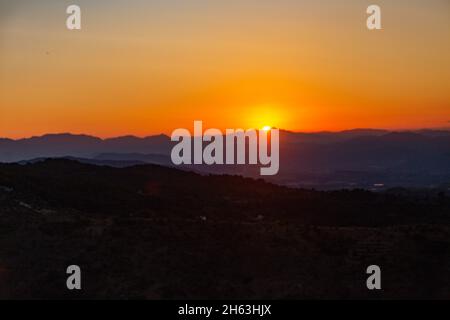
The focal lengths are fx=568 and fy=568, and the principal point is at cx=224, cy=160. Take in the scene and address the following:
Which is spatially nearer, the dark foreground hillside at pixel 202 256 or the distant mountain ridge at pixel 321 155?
the dark foreground hillside at pixel 202 256

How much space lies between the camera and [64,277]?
16.9m

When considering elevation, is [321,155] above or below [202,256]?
above

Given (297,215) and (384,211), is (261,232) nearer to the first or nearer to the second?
(297,215)

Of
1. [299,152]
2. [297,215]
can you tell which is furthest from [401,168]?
[297,215]

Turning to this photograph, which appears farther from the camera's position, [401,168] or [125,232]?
[401,168]

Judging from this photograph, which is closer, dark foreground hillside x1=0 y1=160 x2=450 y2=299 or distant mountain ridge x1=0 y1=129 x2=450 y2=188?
dark foreground hillside x1=0 y1=160 x2=450 y2=299

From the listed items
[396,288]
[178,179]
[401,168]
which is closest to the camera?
[396,288]

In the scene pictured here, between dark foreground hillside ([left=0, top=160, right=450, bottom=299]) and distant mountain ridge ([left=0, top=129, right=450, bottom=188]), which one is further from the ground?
distant mountain ridge ([left=0, top=129, right=450, bottom=188])

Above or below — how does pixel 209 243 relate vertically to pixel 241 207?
below

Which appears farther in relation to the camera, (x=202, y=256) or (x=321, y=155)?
(x=321, y=155)

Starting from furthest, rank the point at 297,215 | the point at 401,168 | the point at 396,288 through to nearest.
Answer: the point at 401,168
the point at 297,215
the point at 396,288

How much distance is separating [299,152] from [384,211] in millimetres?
49314

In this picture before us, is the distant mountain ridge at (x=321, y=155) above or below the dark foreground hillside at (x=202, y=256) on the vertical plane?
above
